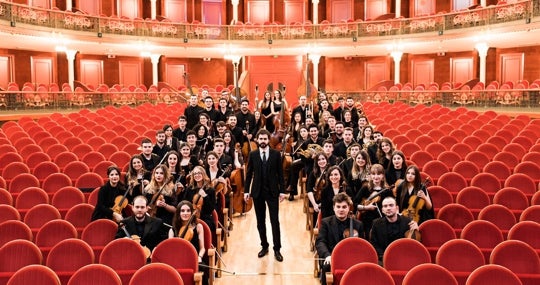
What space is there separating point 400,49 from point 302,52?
3921mm

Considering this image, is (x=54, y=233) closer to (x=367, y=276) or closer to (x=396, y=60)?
(x=367, y=276)

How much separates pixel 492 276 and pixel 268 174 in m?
3.02

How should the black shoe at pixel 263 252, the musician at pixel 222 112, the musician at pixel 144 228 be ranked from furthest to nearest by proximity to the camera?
the musician at pixel 222 112
the black shoe at pixel 263 252
the musician at pixel 144 228

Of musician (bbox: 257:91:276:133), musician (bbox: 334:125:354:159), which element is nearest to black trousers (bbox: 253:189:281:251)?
musician (bbox: 334:125:354:159)

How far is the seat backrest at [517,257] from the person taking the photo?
16.9ft

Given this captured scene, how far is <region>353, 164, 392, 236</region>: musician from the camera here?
632 centimetres

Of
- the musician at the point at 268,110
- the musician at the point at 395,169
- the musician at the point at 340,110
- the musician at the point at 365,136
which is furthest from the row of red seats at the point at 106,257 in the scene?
the musician at the point at 340,110

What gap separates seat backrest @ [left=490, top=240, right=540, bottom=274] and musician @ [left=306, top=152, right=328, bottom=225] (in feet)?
7.05

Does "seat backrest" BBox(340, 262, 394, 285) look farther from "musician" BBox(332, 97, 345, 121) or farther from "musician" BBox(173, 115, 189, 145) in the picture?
"musician" BBox(332, 97, 345, 121)

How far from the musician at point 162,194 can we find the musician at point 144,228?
45 cm

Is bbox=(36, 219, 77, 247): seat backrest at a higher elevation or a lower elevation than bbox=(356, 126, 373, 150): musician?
lower

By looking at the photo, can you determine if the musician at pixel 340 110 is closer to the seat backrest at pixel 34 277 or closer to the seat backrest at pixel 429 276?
the seat backrest at pixel 429 276

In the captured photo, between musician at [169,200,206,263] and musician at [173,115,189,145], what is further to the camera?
musician at [173,115,189,145]

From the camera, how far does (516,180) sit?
789cm
